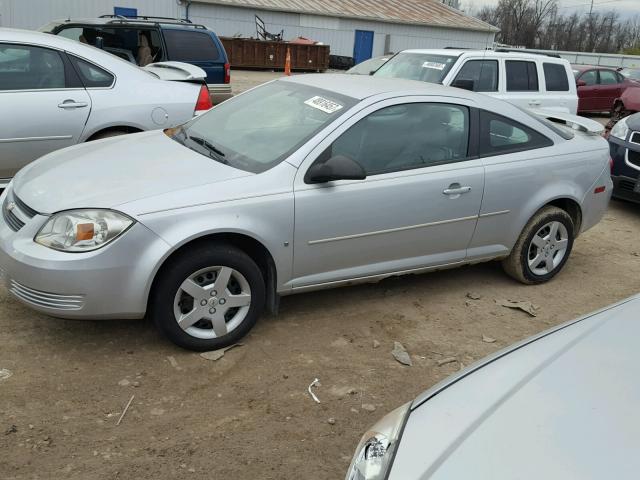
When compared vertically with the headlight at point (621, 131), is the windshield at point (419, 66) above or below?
above

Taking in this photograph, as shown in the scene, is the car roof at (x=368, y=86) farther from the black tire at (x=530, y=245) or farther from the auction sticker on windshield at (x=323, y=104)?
the black tire at (x=530, y=245)

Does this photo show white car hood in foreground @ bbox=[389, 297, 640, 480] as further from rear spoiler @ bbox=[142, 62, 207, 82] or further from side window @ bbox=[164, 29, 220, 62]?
side window @ bbox=[164, 29, 220, 62]

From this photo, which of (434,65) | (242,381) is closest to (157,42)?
(434,65)

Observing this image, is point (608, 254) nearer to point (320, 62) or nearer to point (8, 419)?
point (8, 419)

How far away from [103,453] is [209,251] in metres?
1.17

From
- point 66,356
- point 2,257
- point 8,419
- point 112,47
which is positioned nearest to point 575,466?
point 8,419

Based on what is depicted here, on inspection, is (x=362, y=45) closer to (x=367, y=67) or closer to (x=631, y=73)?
(x=631, y=73)

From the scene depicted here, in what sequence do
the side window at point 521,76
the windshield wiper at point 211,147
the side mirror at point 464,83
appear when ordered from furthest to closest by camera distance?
the side window at point 521,76 < the side mirror at point 464,83 < the windshield wiper at point 211,147

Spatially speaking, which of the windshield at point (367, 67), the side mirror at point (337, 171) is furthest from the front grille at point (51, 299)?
the windshield at point (367, 67)

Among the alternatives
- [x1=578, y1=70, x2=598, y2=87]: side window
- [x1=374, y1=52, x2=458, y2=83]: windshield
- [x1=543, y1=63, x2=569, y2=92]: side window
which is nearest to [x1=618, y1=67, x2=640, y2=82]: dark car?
[x1=578, y1=70, x2=598, y2=87]: side window

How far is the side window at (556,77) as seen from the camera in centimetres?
925

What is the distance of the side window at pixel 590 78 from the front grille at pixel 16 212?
16.8 m

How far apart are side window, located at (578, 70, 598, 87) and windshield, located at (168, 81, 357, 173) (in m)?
15.0

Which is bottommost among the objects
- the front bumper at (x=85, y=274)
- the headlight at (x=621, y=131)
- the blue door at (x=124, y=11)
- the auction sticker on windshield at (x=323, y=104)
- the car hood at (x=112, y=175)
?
the front bumper at (x=85, y=274)
